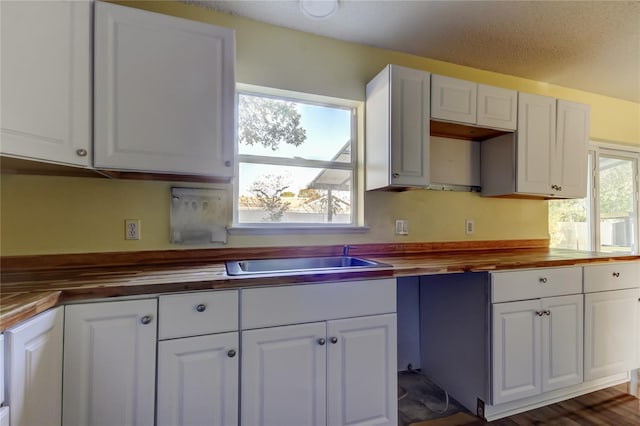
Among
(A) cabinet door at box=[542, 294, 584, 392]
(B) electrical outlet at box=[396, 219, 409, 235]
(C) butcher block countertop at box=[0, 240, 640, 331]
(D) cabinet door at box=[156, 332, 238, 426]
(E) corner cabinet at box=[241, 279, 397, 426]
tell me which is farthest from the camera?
(B) electrical outlet at box=[396, 219, 409, 235]

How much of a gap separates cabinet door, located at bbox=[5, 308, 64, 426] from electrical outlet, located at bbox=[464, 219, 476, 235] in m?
2.46

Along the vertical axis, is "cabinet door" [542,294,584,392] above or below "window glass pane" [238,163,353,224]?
below

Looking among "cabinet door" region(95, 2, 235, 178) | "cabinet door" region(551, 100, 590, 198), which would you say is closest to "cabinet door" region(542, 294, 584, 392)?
"cabinet door" region(551, 100, 590, 198)

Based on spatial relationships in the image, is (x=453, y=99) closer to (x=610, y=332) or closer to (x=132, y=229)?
(x=610, y=332)

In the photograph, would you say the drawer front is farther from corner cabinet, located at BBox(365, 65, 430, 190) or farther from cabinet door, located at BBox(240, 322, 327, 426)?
corner cabinet, located at BBox(365, 65, 430, 190)

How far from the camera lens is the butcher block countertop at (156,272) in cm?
105

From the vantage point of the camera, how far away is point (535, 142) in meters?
2.18

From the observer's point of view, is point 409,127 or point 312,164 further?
point 312,164

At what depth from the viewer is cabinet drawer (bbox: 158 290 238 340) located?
1.17 m

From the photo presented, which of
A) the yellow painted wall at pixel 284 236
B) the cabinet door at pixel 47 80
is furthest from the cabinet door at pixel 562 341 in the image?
the cabinet door at pixel 47 80

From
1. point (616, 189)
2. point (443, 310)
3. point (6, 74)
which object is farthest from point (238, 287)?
point (616, 189)

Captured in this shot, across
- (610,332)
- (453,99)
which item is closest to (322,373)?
(453,99)

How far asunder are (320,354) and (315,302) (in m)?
0.24

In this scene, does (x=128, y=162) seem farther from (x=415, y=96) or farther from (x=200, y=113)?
(x=415, y=96)
